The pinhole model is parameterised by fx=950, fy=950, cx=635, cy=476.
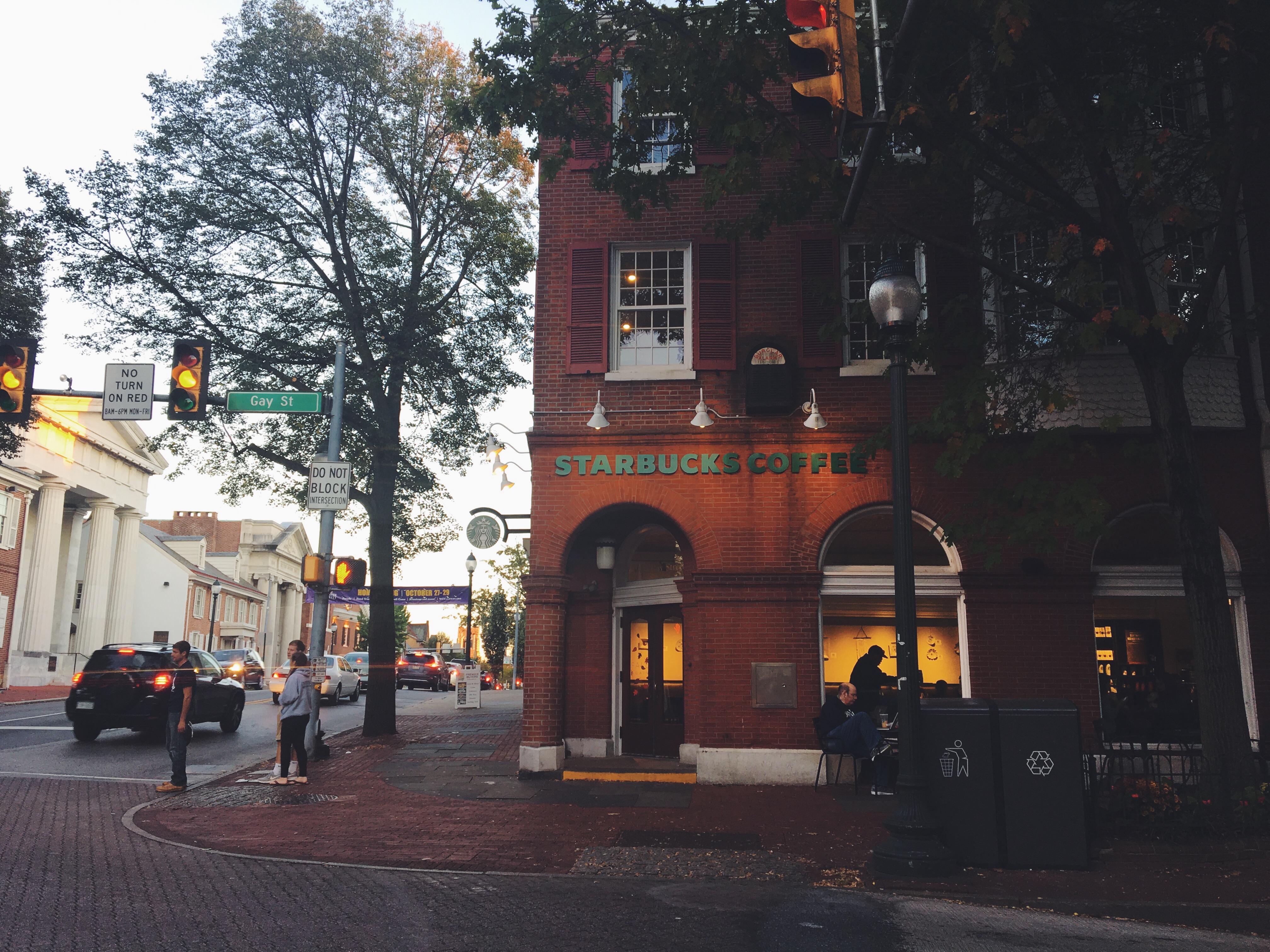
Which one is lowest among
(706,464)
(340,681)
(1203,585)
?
(340,681)

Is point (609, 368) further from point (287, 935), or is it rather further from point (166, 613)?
point (166, 613)

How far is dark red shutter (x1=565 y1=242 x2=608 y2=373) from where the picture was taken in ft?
45.8

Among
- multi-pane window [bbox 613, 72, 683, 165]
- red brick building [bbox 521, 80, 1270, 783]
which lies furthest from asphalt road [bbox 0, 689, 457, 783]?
multi-pane window [bbox 613, 72, 683, 165]

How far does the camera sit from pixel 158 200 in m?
18.7

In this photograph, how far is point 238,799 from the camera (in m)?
11.4

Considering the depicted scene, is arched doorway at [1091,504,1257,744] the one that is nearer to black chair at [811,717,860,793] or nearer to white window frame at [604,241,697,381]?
black chair at [811,717,860,793]

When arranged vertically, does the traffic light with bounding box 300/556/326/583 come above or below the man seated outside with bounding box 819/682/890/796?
above

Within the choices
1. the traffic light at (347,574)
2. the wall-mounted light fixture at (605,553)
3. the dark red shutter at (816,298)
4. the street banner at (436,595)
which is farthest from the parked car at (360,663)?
the dark red shutter at (816,298)

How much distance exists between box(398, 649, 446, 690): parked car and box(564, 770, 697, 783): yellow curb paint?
3294 centimetres

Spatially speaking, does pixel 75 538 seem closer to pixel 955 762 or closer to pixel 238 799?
pixel 238 799

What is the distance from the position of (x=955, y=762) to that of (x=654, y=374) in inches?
286

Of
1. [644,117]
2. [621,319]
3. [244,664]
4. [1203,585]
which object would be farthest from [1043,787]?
[244,664]

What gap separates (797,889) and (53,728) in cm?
1792

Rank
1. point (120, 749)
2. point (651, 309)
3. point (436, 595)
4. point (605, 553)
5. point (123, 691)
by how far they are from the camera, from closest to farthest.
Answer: point (651, 309)
point (605, 553)
point (120, 749)
point (123, 691)
point (436, 595)
